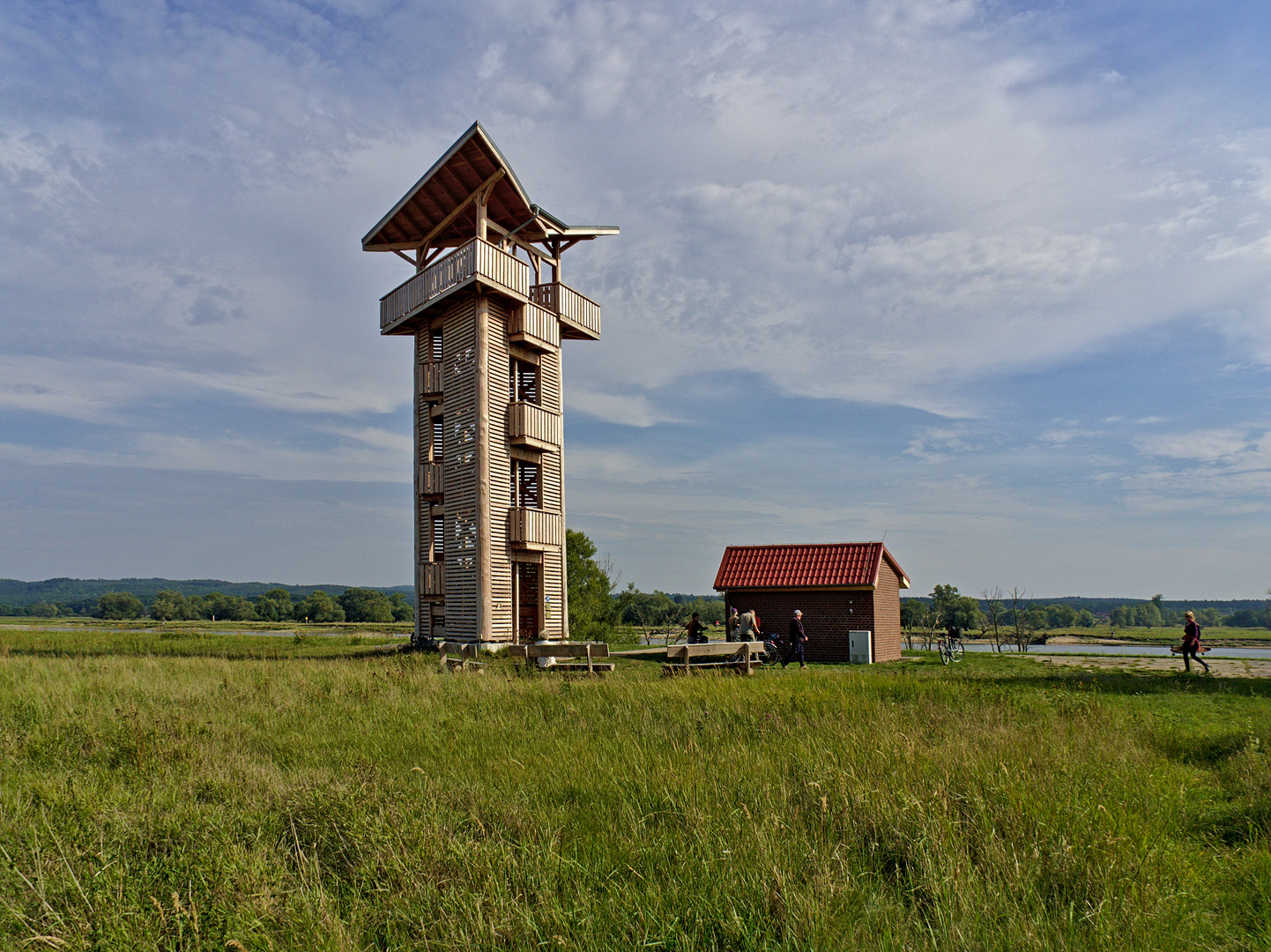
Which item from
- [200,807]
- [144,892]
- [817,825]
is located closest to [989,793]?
[817,825]

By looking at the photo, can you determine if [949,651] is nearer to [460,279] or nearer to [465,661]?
[465,661]

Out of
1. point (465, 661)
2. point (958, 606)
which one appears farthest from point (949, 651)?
point (958, 606)

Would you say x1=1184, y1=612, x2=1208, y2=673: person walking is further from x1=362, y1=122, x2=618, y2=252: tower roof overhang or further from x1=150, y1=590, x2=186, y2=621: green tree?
x1=150, y1=590, x2=186, y2=621: green tree

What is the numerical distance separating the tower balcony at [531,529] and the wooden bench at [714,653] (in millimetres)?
8591

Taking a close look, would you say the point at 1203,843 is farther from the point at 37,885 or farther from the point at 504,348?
the point at 504,348

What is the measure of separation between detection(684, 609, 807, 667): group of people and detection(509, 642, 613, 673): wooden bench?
448 centimetres

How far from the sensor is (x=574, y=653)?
15.9 meters

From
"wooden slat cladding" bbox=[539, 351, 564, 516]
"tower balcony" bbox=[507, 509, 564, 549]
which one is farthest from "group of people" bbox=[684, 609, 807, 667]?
"wooden slat cladding" bbox=[539, 351, 564, 516]

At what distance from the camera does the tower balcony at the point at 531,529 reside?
23578 millimetres

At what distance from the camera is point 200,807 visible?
19.4 ft

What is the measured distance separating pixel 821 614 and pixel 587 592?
1432 centimetres

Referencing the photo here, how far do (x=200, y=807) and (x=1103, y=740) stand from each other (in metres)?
9.04

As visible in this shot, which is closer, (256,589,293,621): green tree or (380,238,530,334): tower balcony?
(380,238,530,334): tower balcony

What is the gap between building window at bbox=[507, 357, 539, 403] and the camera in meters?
26.1
